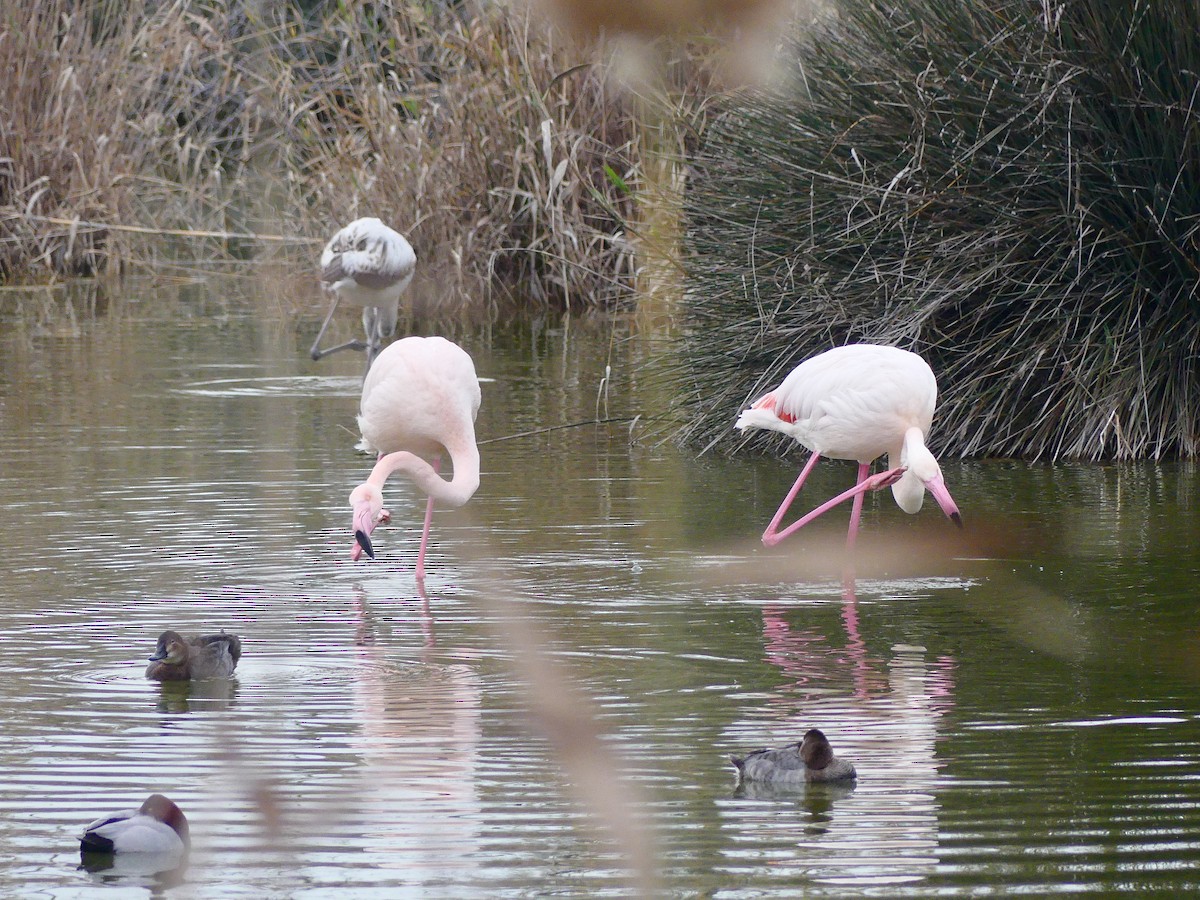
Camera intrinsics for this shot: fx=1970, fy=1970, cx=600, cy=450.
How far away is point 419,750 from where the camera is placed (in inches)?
185

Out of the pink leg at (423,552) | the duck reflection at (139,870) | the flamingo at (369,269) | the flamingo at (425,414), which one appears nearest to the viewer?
the duck reflection at (139,870)

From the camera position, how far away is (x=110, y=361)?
13.0 meters

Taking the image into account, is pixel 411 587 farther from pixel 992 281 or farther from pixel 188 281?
pixel 188 281

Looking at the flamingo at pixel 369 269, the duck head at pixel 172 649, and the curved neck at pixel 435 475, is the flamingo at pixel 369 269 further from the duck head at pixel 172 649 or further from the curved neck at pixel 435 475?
the duck head at pixel 172 649

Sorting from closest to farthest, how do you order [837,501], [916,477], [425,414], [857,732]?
[857,732], [916,477], [425,414], [837,501]

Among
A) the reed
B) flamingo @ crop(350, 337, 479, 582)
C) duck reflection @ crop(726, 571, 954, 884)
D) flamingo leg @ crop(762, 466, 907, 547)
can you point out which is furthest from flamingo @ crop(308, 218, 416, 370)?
duck reflection @ crop(726, 571, 954, 884)

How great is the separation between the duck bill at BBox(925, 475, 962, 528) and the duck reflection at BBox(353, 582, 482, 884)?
178cm

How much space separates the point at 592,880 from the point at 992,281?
17.4ft

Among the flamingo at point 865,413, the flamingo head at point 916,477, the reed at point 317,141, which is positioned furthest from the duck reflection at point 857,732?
the reed at point 317,141

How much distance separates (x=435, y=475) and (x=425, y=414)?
371 millimetres

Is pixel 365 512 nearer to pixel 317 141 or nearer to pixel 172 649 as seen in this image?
pixel 172 649

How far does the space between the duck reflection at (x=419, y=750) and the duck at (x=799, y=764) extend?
0.62m

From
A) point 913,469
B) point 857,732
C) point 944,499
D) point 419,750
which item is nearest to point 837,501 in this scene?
point 913,469

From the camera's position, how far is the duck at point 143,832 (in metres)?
3.81
